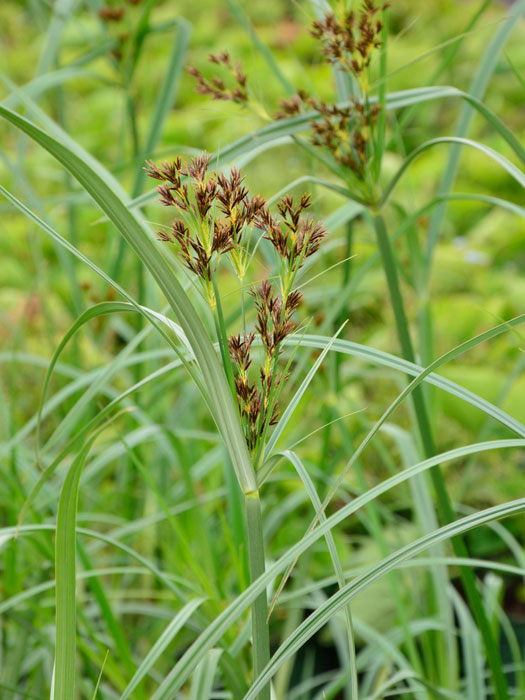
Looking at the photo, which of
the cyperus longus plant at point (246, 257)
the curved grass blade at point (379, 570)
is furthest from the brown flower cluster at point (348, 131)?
the curved grass blade at point (379, 570)

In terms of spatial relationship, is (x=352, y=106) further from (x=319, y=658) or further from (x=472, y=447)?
(x=319, y=658)

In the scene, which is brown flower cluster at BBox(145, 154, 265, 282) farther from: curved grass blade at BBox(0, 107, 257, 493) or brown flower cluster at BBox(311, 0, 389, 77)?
brown flower cluster at BBox(311, 0, 389, 77)

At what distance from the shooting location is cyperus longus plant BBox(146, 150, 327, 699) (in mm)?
305

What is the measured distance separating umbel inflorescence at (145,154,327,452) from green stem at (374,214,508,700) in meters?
0.20

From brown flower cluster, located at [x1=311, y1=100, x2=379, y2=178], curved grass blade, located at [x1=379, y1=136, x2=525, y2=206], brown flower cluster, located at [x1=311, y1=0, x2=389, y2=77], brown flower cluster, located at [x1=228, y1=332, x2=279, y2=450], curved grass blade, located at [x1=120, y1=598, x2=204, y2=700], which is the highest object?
brown flower cluster, located at [x1=311, y1=0, x2=389, y2=77]

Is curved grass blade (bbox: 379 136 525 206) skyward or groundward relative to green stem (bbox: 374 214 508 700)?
skyward

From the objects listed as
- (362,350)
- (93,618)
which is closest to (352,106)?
(362,350)

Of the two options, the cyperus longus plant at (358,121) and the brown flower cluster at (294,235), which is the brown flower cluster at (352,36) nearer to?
the cyperus longus plant at (358,121)

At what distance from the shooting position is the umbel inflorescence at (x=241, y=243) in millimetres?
305

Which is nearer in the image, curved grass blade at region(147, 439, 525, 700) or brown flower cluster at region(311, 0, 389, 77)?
curved grass blade at region(147, 439, 525, 700)

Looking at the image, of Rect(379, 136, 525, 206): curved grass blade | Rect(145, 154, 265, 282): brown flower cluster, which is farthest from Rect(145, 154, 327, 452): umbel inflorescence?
Rect(379, 136, 525, 206): curved grass blade

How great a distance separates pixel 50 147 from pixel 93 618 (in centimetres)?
80

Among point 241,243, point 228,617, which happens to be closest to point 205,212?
point 241,243

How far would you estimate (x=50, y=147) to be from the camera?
11.0 inches
